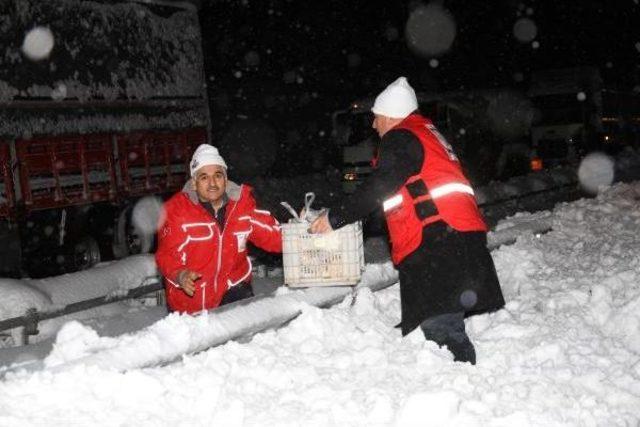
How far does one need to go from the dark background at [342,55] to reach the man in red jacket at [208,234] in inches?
859

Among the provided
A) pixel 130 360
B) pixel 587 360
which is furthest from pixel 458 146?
pixel 130 360

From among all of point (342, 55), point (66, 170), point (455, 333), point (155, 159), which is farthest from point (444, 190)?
point (342, 55)

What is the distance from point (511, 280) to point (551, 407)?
3.03m

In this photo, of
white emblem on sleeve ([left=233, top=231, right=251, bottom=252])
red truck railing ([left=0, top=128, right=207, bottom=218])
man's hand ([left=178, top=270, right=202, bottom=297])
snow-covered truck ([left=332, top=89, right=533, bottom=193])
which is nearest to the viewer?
man's hand ([left=178, top=270, right=202, bottom=297])

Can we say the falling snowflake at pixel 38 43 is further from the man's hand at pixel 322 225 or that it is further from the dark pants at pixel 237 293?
the man's hand at pixel 322 225

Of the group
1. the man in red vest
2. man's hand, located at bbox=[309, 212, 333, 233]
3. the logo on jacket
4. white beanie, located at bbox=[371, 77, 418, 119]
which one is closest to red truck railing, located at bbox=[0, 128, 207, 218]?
the logo on jacket

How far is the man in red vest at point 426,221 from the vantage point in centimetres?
437

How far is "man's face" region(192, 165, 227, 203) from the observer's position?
5008mm

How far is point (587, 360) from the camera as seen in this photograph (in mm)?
4848

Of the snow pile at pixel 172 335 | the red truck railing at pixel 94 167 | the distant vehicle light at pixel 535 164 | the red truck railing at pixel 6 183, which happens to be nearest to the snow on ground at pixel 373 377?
the snow pile at pixel 172 335

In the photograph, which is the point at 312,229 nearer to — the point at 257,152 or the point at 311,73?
the point at 257,152

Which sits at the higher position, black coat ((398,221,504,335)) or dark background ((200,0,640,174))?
dark background ((200,0,640,174))

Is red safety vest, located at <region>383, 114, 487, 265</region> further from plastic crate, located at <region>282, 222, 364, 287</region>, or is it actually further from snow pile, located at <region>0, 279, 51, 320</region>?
snow pile, located at <region>0, 279, 51, 320</region>

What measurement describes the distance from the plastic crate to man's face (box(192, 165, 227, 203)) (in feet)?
1.76
